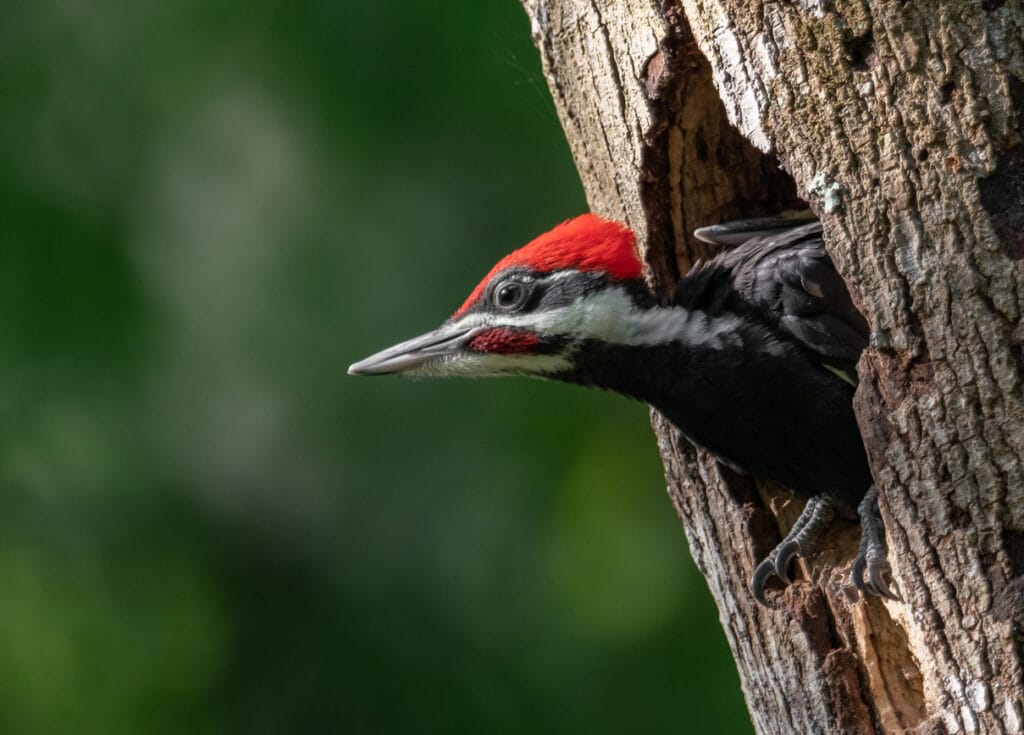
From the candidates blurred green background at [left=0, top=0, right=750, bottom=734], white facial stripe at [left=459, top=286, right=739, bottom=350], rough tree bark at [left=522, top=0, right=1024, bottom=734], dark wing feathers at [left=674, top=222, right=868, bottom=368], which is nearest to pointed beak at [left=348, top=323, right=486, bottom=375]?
white facial stripe at [left=459, top=286, right=739, bottom=350]

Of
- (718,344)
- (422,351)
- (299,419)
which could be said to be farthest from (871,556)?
(299,419)

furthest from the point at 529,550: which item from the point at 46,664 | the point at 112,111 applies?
the point at 112,111

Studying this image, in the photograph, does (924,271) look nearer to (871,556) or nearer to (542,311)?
(871,556)

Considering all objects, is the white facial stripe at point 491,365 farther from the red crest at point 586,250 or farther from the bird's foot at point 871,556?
the bird's foot at point 871,556

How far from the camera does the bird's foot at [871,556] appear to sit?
2.81 meters

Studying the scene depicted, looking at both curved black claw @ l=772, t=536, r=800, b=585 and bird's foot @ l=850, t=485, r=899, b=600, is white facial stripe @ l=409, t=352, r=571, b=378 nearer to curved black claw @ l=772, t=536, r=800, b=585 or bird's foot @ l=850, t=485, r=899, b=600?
curved black claw @ l=772, t=536, r=800, b=585

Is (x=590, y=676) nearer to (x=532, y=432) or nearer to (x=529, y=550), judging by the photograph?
(x=529, y=550)

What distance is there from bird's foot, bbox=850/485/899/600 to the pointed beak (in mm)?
1150

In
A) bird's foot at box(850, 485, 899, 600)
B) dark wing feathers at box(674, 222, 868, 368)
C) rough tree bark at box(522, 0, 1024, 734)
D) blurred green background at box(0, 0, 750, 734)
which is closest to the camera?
rough tree bark at box(522, 0, 1024, 734)

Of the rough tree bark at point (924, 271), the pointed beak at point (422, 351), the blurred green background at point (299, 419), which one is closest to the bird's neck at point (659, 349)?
the pointed beak at point (422, 351)

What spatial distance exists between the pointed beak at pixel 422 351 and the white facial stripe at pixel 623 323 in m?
0.14

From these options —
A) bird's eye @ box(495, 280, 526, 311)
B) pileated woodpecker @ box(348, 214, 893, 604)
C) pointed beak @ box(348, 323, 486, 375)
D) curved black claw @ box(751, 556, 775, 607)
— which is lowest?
curved black claw @ box(751, 556, 775, 607)

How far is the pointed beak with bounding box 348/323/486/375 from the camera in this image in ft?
11.5

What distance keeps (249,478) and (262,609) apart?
0.65 m
